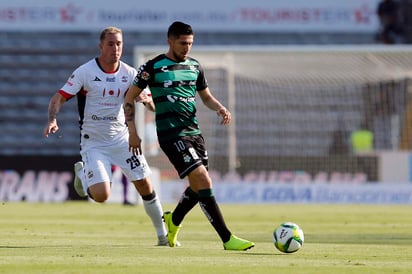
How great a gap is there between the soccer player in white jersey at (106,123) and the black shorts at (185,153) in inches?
35.5

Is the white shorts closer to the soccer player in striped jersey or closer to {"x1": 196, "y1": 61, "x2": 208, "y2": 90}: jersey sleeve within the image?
the soccer player in striped jersey

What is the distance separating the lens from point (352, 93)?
2838 cm

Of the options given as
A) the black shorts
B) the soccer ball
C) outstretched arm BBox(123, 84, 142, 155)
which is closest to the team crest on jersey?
outstretched arm BBox(123, 84, 142, 155)

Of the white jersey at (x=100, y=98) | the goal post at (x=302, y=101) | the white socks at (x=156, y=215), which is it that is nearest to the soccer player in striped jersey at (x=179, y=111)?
the white socks at (x=156, y=215)

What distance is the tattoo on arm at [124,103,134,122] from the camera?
9.83 meters

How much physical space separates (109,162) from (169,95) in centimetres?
145

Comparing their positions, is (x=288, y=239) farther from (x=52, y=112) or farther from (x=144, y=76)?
(x=52, y=112)

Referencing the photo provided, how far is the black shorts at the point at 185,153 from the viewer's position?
9672 mm

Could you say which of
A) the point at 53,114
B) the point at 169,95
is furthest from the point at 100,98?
the point at 169,95

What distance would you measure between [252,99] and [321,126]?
2.00m

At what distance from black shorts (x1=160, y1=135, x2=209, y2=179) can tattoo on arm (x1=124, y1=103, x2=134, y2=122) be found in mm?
373

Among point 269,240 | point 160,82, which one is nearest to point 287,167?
point 269,240

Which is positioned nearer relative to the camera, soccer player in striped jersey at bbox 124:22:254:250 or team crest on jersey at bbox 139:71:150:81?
soccer player in striped jersey at bbox 124:22:254:250

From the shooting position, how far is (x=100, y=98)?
35.4 feet
